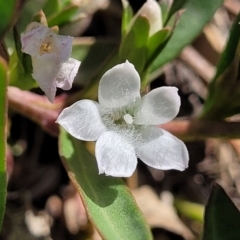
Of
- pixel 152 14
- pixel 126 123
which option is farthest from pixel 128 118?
pixel 152 14

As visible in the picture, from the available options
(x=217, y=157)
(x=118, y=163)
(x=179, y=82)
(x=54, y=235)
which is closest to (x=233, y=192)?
(x=217, y=157)

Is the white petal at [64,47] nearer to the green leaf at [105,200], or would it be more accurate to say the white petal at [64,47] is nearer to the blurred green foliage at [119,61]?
the blurred green foliage at [119,61]

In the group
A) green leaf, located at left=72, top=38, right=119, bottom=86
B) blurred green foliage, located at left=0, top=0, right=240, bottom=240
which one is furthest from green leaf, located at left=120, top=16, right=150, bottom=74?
green leaf, located at left=72, top=38, right=119, bottom=86

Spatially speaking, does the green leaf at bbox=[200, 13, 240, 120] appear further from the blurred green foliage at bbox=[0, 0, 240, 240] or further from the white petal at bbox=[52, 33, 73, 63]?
the white petal at bbox=[52, 33, 73, 63]

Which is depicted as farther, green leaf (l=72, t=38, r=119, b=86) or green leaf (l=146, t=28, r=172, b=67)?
green leaf (l=72, t=38, r=119, b=86)

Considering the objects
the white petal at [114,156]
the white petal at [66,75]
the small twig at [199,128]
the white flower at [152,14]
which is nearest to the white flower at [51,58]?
the white petal at [66,75]

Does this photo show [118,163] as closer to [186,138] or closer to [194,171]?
[186,138]

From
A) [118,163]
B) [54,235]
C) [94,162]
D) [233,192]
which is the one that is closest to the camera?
[118,163]

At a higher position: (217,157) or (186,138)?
(186,138)
